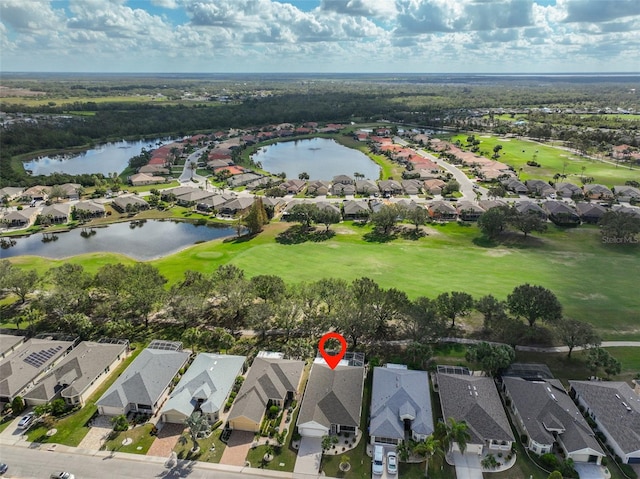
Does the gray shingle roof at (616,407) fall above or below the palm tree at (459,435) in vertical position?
below

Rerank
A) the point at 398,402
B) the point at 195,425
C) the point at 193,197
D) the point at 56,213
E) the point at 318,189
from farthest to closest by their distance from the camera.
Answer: the point at 318,189 → the point at 193,197 → the point at 56,213 → the point at 398,402 → the point at 195,425

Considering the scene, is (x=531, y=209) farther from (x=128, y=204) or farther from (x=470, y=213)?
(x=128, y=204)

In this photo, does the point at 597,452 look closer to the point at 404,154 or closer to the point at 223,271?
the point at 223,271

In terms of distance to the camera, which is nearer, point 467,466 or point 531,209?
point 467,466

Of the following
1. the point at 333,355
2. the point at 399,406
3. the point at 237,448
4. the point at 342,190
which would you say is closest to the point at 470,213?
the point at 342,190

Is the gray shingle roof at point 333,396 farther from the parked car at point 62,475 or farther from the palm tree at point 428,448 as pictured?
the parked car at point 62,475

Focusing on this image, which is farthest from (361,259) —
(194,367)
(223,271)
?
(194,367)

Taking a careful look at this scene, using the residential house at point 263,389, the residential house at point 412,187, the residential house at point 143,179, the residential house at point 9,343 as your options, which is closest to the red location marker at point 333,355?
the residential house at point 263,389
